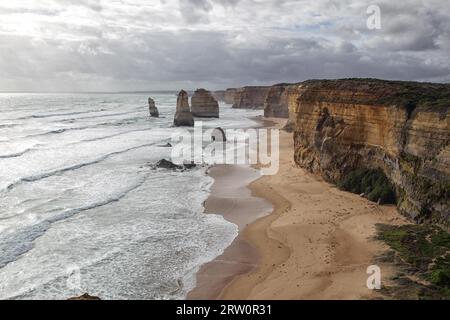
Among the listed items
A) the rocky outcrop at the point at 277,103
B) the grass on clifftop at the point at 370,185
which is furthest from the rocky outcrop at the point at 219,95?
the grass on clifftop at the point at 370,185

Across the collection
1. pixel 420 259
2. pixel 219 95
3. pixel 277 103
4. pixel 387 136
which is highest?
pixel 219 95

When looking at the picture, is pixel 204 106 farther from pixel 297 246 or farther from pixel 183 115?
pixel 297 246

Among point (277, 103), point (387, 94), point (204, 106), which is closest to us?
point (387, 94)

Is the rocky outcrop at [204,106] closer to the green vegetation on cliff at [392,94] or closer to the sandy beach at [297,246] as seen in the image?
the green vegetation on cliff at [392,94]

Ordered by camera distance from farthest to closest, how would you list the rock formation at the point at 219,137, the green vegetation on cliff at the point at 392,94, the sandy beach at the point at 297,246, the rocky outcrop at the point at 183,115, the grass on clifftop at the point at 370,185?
the rocky outcrop at the point at 183,115
the rock formation at the point at 219,137
the grass on clifftop at the point at 370,185
the green vegetation on cliff at the point at 392,94
the sandy beach at the point at 297,246

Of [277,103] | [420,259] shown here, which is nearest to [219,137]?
[277,103]

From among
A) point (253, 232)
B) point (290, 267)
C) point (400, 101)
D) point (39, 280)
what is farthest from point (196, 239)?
point (400, 101)

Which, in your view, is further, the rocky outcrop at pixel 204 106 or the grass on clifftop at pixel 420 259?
the rocky outcrop at pixel 204 106
